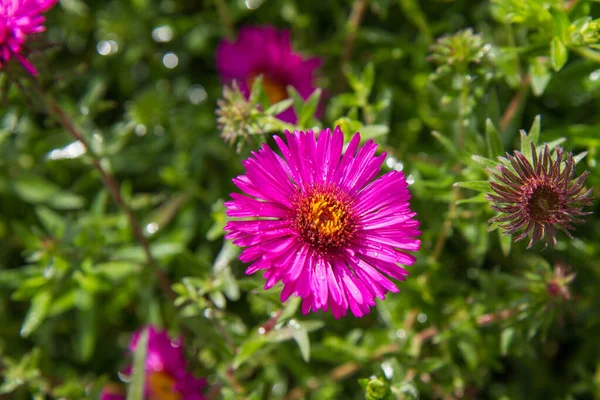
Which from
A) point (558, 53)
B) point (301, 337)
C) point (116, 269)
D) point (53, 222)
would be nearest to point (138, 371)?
point (116, 269)

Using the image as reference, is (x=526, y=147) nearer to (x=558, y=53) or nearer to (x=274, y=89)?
(x=558, y=53)

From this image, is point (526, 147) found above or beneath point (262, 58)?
above

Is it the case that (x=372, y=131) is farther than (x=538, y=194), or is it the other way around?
(x=372, y=131)

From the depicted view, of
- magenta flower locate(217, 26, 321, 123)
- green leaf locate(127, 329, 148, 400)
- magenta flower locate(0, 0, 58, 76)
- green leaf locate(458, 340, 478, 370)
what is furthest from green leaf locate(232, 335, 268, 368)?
magenta flower locate(217, 26, 321, 123)

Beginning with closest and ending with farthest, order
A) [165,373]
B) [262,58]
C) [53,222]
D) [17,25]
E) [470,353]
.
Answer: [17,25] → [470,353] → [165,373] → [53,222] → [262,58]

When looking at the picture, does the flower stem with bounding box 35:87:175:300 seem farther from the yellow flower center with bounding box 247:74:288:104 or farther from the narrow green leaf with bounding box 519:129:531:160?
the narrow green leaf with bounding box 519:129:531:160

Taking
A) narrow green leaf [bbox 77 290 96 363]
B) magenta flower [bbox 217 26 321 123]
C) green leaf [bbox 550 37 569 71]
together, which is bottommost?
narrow green leaf [bbox 77 290 96 363]
